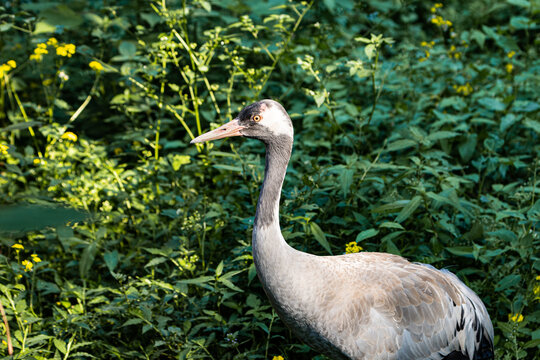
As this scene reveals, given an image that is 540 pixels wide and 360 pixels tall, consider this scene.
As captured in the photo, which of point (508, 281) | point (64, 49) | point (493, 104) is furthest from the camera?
point (493, 104)

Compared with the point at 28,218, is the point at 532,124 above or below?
below

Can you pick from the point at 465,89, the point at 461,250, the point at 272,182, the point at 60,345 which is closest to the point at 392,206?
the point at 461,250

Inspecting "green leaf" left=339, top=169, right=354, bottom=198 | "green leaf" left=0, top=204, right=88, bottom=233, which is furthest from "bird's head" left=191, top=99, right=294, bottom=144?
"green leaf" left=0, top=204, right=88, bottom=233

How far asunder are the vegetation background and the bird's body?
423mm

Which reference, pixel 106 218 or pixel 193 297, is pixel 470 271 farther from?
pixel 106 218

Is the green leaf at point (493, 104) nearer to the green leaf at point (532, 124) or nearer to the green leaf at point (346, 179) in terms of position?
the green leaf at point (532, 124)

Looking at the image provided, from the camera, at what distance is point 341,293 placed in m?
2.83

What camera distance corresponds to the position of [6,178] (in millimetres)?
4750

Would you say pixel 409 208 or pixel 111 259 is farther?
pixel 111 259

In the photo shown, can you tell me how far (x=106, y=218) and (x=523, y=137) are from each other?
3.63 m

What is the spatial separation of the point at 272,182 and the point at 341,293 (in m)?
0.65

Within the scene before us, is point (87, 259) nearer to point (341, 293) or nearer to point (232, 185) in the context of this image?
point (232, 185)

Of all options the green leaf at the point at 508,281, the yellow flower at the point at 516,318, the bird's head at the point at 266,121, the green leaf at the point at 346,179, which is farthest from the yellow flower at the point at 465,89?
the bird's head at the point at 266,121

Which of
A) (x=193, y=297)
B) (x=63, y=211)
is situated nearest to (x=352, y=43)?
(x=193, y=297)
